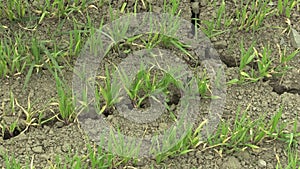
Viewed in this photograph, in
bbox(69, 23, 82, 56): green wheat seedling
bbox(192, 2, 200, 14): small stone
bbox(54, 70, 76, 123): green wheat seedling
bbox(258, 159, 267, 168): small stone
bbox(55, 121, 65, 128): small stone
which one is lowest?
bbox(258, 159, 267, 168): small stone

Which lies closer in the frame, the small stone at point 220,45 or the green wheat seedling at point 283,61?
the green wheat seedling at point 283,61

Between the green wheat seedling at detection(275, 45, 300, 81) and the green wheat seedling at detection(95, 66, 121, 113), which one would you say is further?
the green wheat seedling at detection(275, 45, 300, 81)

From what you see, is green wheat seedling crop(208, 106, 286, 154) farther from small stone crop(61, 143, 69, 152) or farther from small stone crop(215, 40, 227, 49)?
small stone crop(61, 143, 69, 152)

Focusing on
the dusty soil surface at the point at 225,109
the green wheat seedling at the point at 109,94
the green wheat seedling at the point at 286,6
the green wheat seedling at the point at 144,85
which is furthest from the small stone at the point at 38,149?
the green wheat seedling at the point at 286,6

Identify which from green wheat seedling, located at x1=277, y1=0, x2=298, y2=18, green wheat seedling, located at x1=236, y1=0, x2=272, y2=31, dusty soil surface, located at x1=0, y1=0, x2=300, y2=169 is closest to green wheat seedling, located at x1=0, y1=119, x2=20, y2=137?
dusty soil surface, located at x1=0, y1=0, x2=300, y2=169

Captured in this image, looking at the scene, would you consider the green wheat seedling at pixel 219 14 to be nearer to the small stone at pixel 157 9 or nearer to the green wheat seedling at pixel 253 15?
the green wheat seedling at pixel 253 15

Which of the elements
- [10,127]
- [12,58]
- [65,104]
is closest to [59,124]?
[65,104]

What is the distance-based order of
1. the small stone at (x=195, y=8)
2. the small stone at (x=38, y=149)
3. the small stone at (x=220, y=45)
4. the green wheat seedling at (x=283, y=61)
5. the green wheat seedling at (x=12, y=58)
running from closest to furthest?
the small stone at (x=38, y=149) → the green wheat seedling at (x=12, y=58) → the green wheat seedling at (x=283, y=61) → the small stone at (x=220, y=45) → the small stone at (x=195, y=8)
